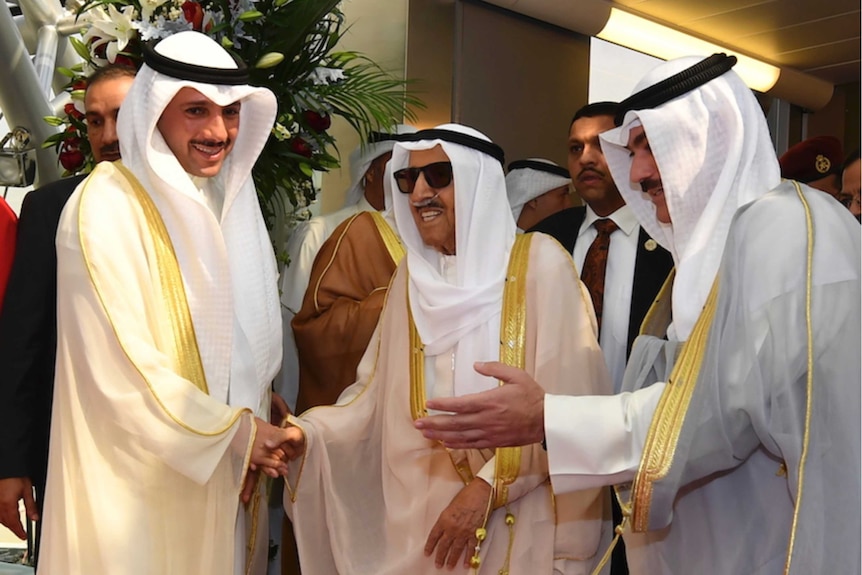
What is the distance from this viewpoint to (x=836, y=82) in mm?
8766

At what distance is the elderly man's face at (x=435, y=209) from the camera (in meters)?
3.36

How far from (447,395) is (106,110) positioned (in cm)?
151

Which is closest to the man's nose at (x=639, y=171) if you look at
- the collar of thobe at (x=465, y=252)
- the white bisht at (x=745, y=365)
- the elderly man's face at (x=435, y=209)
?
the white bisht at (x=745, y=365)

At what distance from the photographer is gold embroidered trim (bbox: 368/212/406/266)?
4305 millimetres

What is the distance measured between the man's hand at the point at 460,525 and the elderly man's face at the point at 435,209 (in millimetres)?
789

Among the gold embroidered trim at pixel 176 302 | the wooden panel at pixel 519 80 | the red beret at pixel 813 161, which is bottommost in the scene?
the gold embroidered trim at pixel 176 302

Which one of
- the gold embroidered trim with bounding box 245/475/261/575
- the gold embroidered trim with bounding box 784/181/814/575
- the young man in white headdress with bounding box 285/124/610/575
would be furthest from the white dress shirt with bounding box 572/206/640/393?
the gold embroidered trim with bounding box 784/181/814/575

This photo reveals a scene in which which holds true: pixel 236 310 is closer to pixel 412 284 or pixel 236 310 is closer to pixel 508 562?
pixel 412 284

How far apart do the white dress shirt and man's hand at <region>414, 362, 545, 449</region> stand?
114 centimetres

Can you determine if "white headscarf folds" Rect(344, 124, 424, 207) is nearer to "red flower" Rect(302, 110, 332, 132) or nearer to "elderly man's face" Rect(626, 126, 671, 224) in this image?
"red flower" Rect(302, 110, 332, 132)

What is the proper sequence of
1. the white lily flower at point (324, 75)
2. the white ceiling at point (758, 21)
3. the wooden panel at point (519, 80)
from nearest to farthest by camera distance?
the white lily flower at point (324, 75) < the wooden panel at point (519, 80) < the white ceiling at point (758, 21)

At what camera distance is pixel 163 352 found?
2.83m

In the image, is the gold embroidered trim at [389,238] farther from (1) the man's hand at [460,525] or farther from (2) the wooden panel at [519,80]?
(2) the wooden panel at [519,80]

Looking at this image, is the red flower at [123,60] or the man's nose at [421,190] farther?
the red flower at [123,60]
